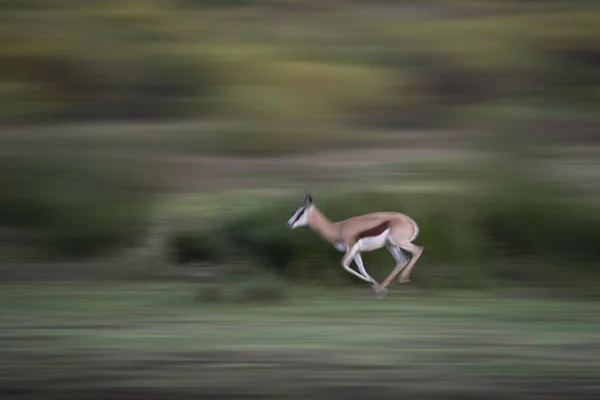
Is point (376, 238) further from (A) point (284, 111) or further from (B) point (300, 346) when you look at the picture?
(A) point (284, 111)

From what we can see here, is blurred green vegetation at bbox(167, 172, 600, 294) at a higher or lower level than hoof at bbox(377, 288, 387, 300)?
higher

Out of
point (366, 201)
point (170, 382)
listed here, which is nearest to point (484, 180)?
point (366, 201)

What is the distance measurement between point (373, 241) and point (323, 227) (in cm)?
46

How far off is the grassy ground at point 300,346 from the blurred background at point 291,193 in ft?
0.08

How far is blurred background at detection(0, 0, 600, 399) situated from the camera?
6055mm

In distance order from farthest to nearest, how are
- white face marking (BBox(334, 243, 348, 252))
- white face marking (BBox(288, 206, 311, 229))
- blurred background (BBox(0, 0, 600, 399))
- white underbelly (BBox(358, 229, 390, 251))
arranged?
1. white face marking (BBox(288, 206, 311, 229))
2. white face marking (BBox(334, 243, 348, 252))
3. white underbelly (BBox(358, 229, 390, 251))
4. blurred background (BBox(0, 0, 600, 399))

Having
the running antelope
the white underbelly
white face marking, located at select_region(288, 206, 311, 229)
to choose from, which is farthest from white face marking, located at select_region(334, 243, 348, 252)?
white face marking, located at select_region(288, 206, 311, 229)

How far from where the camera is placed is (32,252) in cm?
1007

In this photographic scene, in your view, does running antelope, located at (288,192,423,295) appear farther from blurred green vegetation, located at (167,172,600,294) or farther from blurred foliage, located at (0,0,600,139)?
blurred foliage, located at (0,0,600,139)

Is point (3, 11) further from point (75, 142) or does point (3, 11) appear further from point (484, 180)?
point (484, 180)

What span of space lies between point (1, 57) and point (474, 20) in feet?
17.5

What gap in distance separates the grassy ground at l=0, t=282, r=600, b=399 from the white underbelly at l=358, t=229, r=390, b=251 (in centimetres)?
34

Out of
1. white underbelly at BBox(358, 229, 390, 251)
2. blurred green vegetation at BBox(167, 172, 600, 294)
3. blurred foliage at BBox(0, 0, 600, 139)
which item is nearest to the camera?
white underbelly at BBox(358, 229, 390, 251)

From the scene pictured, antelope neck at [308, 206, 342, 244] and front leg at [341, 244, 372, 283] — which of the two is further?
antelope neck at [308, 206, 342, 244]
